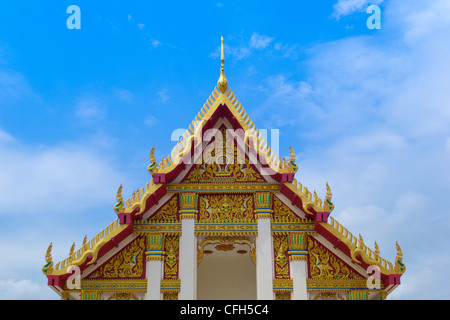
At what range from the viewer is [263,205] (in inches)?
556

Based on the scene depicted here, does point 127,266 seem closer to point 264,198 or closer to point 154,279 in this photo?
point 154,279

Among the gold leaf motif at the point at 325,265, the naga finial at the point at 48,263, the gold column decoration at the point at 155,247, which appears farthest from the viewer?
the gold column decoration at the point at 155,247

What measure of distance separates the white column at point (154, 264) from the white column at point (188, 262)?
1.69 feet

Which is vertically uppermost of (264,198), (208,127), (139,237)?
(208,127)

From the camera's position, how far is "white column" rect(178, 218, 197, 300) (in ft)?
43.3

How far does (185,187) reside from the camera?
14.4 meters

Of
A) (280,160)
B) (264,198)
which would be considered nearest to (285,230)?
(264,198)

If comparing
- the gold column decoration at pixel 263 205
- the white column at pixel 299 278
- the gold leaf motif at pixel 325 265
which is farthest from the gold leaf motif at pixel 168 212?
the gold leaf motif at pixel 325 265

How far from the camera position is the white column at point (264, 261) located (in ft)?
43.5

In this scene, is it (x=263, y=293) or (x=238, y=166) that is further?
(x=238, y=166)

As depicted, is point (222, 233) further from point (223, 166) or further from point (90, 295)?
point (90, 295)

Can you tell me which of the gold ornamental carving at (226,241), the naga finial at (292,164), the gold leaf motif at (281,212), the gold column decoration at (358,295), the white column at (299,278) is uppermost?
the naga finial at (292,164)

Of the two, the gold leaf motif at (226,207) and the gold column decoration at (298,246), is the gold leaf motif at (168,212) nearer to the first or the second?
the gold leaf motif at (226,207)
